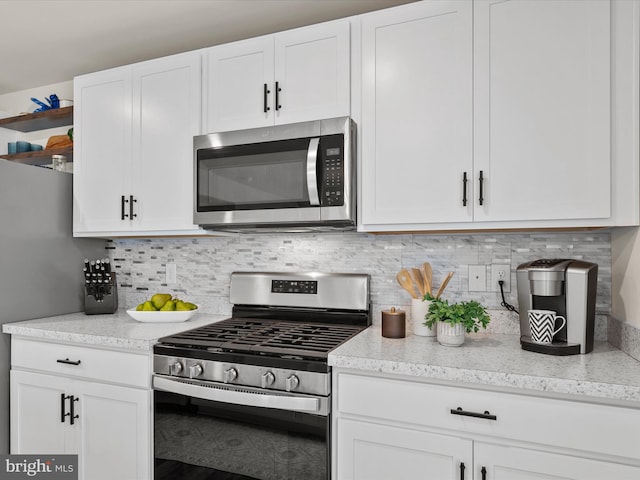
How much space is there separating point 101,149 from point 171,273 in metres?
0.80

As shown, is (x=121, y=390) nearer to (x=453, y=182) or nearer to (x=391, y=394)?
(x=391, y=394)

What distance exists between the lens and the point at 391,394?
138 centimetres

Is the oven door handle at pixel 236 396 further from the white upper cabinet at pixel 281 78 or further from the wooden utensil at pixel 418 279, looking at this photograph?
the white upper cabinet at pixel 281 78

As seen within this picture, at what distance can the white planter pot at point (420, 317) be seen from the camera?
5.72ft

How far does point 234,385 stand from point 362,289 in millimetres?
759

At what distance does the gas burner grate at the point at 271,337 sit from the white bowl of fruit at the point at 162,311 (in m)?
0.19

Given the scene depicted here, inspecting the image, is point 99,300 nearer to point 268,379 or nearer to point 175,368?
point 175,368

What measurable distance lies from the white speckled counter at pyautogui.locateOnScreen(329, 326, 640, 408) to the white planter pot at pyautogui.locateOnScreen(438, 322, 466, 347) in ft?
0.09

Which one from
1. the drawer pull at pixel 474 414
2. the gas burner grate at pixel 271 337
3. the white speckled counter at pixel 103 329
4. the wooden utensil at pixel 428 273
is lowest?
the drawer pull at pixel 474 414

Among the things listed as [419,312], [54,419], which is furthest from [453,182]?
[54,419]

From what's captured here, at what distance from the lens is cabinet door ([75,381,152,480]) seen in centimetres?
173

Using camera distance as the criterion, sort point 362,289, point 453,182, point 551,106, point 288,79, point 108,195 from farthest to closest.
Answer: point 108,195 < point 362,289 < point 288,79 < point 453,182 < point 551,106

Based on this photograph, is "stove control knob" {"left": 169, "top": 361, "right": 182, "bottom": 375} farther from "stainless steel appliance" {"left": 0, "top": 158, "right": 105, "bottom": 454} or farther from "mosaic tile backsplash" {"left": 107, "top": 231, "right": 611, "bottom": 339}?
"stainless steel appliance" {"left": 0, "top": 158, "right": 105, "bottom": 454}

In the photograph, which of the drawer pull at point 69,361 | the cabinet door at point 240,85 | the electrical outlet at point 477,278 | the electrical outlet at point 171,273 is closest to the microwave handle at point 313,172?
the cabinet door at point 240,85
